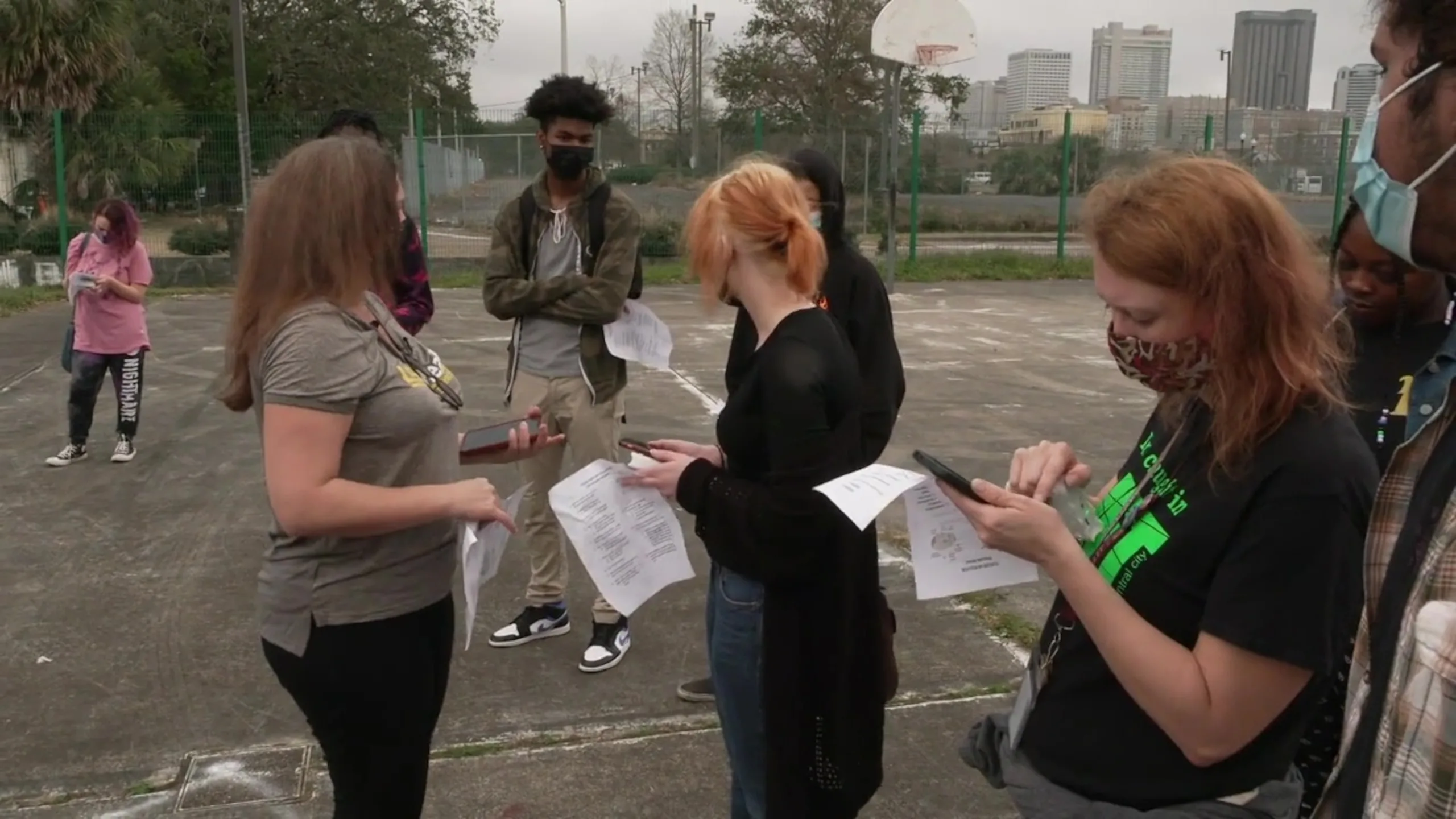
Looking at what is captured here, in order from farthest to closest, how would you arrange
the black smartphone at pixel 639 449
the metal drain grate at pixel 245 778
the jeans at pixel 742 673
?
the metal drain grate at pixel 245 778, the black smartphone at pixel 639 449, the jeans at pixel 742 673

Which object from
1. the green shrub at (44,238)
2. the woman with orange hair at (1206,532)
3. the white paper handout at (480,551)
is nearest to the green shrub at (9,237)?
the green shrub at (44,238)

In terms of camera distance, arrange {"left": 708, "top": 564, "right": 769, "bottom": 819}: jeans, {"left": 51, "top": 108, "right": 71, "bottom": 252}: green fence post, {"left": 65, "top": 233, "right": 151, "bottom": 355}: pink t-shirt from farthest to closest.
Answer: {"left": 51, "top": 108, "right": 71, "bottom": 252}: green fence post, {"left": 65, "top": 233, "right": 151, "bottom": 355}: pink t-shirt, {"left": 708, "top": 564, "right": 769, "bottom": 819}: jeans

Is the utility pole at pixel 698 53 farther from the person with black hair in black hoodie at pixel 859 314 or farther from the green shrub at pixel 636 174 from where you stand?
the person with black hair in black hoodie at pixel 859 314

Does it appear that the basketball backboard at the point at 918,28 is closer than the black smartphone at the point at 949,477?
No

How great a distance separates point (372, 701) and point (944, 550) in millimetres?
1199

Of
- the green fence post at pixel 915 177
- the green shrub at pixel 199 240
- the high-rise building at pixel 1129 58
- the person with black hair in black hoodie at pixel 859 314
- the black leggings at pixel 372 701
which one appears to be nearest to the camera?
the black leggings at pixel 372 701

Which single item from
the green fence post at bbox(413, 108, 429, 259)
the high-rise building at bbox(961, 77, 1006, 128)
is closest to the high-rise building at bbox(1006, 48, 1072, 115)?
the high-rise building at bbox(961, 77, 1006, 128)

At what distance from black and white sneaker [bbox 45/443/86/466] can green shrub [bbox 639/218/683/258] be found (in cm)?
1121

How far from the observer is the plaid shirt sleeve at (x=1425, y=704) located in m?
1.01

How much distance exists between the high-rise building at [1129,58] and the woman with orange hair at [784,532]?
188 ft

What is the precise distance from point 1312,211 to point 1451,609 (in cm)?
2022

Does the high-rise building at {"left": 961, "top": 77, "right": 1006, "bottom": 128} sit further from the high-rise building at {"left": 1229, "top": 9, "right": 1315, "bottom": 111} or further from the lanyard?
the lanyard

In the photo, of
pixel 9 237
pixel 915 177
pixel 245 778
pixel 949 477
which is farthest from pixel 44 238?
pixel 949 477

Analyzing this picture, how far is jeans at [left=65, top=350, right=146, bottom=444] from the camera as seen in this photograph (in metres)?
6.50
